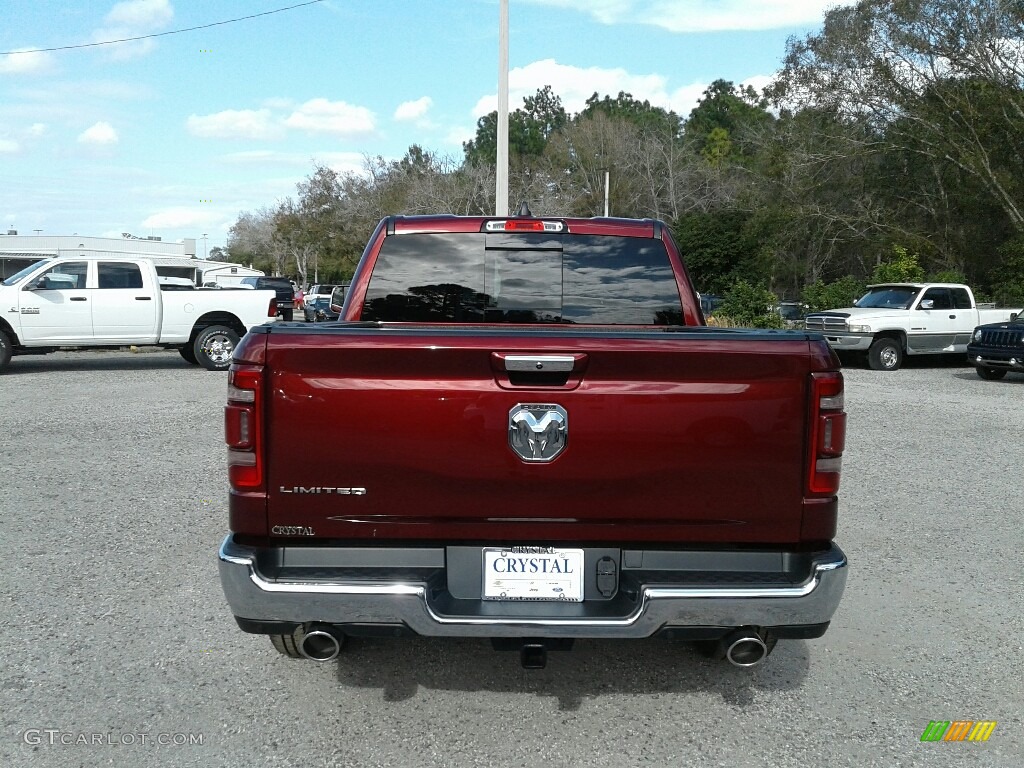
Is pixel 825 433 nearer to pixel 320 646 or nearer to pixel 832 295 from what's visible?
pixel 320 646

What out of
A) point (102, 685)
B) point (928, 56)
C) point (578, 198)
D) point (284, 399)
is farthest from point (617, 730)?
point (578, 198)

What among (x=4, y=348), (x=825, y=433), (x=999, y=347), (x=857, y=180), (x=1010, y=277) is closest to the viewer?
(x=825, y=433)

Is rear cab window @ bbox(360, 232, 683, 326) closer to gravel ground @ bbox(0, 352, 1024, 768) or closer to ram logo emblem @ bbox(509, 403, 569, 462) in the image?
ram logo emblem @ bbox(509, 403, 569, 462)

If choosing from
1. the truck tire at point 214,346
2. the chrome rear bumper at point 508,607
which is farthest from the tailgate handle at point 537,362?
the truck tire at point 214,346

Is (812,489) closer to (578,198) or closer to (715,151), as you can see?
(578,198)

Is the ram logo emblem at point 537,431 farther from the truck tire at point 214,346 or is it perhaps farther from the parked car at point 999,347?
the parked car at point 999,347

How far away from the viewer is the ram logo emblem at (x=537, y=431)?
304 cm

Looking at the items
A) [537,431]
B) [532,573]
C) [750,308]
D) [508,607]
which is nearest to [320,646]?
[508,607]

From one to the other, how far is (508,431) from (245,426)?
874 mm

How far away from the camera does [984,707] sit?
3703mm

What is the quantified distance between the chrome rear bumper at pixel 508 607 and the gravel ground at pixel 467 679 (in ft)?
1.80

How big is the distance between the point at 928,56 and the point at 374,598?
36.0m

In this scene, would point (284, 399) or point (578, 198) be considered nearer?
point (284, 399)

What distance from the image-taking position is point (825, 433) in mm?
3107
